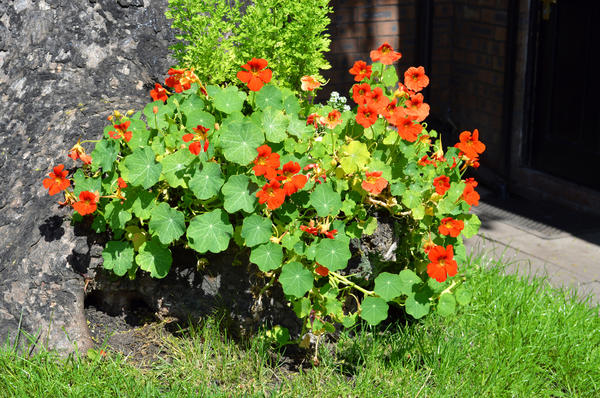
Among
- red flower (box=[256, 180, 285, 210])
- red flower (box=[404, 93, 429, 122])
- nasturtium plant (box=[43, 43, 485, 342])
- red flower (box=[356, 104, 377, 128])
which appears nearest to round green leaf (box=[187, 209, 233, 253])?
nasturtium plant (box=[43, 43, 485, 342])

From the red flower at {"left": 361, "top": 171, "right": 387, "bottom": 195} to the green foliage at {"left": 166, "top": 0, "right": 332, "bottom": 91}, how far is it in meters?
0.88

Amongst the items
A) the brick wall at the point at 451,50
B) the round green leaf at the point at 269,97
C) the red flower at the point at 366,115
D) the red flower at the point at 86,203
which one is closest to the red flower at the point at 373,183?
the red flower at the point at 366,115

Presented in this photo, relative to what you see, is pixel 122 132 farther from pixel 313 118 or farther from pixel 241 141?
pixel 313 118

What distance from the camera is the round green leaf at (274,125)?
10.5 feet

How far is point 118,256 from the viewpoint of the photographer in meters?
3.22

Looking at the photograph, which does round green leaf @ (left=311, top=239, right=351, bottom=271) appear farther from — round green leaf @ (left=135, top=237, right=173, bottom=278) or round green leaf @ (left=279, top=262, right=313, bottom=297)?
round green leaf @ (left=135, top=237, right=173, bottom=278)

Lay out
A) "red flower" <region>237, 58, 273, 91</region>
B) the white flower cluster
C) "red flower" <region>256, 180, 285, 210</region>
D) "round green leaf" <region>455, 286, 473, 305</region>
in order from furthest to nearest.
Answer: the white flower cluster
"round green leaf" <region>455, 286, 473, 305</region>
"red flower" <region>237, 58, 273, 91</region>
"red flower" <region>256, 180, 285, 210</region>

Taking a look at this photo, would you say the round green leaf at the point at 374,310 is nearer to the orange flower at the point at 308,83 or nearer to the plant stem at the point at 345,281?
the plant stem at the point at 345,281

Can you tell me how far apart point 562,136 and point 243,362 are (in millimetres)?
4178

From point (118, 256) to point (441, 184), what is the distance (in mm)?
1451

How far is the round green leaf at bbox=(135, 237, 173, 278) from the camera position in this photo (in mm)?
3160

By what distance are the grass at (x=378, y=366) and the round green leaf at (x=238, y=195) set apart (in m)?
0.70

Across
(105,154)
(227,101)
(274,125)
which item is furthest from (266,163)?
(105,154)

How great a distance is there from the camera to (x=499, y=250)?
5.35m
